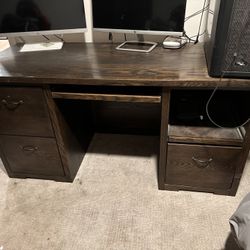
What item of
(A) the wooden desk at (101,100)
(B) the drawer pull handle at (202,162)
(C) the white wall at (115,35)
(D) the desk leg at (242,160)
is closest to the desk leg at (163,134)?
(A) the wooden desk at (101,100)

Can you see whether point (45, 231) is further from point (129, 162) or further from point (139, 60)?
point (139, 60)

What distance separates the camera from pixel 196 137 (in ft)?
3.80

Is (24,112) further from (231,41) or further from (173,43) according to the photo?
(231,41)

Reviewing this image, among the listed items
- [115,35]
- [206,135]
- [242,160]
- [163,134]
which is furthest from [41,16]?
[242,160]

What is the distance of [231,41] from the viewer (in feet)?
2.92

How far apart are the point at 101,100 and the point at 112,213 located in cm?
61

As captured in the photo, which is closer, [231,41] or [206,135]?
[231,41]

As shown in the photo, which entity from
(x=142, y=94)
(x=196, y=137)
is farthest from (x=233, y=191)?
(x=142, y=94)

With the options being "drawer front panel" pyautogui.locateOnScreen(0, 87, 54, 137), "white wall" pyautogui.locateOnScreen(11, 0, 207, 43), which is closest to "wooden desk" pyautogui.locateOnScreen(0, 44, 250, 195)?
"drawer front panel" pyautogui.locateOnScreen(0, 87, 54, 137)

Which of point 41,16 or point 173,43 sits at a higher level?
point 41,16

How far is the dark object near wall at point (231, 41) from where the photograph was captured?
0.83m

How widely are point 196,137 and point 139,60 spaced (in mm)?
469

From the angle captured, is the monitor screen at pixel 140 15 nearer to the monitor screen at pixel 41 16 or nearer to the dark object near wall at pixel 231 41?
the monitor screen at pixel 41 16

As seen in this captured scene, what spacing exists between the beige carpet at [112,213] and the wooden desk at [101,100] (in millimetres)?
87
